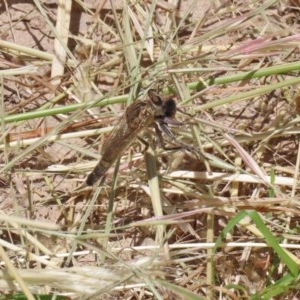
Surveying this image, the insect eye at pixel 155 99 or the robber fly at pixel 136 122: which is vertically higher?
the insect eye at pixel 155 99

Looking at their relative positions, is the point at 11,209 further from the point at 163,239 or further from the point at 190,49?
the point at 190,49

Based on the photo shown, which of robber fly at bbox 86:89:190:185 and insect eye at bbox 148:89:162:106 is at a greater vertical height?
insect eye at bbox 148:89:162:106

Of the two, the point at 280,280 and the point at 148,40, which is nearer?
the point at 280,280

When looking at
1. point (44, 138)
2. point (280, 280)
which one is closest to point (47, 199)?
point (44, 138)

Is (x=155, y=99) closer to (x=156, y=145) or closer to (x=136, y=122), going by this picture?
(x=136, y=122)
